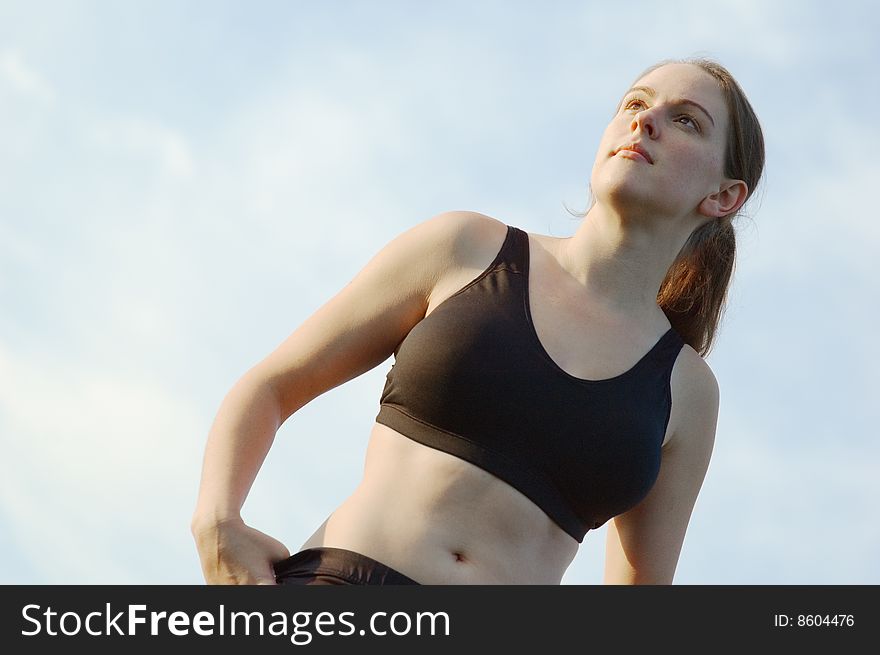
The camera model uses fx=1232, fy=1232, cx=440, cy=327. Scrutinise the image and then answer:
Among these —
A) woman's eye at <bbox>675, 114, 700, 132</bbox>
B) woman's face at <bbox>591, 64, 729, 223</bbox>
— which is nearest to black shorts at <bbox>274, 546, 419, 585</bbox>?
woman's face at <bbox>591, 64, 729, 223</bbox>

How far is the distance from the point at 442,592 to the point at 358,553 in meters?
0.24

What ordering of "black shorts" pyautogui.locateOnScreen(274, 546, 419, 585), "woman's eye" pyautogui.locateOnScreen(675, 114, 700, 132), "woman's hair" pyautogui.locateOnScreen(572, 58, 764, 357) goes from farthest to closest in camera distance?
"woman's hair" pyautogui.locateOnScreen(572, 58, 764, 357), "woman's eye" pyautogui.locateOnScreen(675, 114, 700, 132), "black shorts" pyautogui.locateOnScreen(274, 546, 419, 585)

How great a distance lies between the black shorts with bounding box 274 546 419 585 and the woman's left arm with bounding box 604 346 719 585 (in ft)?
3.30

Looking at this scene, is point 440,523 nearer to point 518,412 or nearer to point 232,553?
point 518,412

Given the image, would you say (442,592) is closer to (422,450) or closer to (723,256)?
(422,450)

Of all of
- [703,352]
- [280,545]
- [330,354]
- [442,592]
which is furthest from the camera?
[703,352]

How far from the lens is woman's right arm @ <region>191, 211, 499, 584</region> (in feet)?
9.68

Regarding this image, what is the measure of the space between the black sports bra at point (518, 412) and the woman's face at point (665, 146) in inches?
21.1

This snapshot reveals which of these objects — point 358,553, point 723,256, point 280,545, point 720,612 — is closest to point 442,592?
point 358,553

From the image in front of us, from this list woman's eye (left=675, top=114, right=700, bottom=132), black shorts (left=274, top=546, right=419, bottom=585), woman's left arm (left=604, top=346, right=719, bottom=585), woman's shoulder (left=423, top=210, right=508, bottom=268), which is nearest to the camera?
black shorts (left=274, top=546, right=419, bottom=585)

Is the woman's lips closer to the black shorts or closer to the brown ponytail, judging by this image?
the brown ponytail

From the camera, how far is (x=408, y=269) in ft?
11.1

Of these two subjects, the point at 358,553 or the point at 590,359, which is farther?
the point at 590,359

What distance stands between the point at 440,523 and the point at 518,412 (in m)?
0.34
